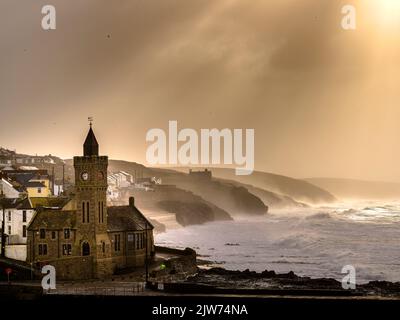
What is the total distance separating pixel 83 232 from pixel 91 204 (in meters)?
2.31

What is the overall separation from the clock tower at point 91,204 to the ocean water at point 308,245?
2128 cm

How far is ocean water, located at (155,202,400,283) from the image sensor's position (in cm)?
7619

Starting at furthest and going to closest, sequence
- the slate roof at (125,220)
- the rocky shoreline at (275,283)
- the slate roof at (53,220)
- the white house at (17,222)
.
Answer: the slate roof at (125,220)
the white house at (17,222)
the slate roof at (53,220)
the rocky shoreline at (275,283)

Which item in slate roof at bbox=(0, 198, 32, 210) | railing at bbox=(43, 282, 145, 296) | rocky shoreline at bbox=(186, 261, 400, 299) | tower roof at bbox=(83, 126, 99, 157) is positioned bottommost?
rocky shoreline at bbox=(186, 261, 400, 299)

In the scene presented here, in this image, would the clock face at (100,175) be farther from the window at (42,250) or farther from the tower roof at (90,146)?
the window at (42,250)

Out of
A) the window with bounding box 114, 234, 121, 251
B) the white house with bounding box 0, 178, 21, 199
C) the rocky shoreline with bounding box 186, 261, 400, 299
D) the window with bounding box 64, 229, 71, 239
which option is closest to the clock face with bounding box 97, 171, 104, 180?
the window with bounding box 64, 229, 71, 239

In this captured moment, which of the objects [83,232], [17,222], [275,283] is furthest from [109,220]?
[275,283]

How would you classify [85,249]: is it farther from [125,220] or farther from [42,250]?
[125,220]

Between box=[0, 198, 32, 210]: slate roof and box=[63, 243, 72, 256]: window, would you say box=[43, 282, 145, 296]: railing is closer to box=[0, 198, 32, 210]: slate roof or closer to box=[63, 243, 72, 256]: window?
box=[63, 243, 72, 256]: window

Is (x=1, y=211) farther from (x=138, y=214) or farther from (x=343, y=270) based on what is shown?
(x=343, y=270)

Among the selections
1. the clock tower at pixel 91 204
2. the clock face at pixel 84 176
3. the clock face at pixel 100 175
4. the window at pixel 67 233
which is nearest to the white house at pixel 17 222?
the window at pixel 67 233

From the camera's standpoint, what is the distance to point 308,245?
101188mm

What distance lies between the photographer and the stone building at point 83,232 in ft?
185

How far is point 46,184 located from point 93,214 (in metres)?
26.2
